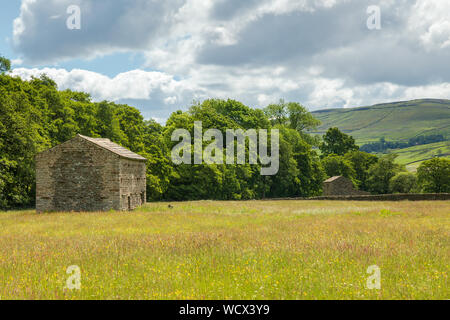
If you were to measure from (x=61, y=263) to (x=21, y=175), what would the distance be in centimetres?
2720

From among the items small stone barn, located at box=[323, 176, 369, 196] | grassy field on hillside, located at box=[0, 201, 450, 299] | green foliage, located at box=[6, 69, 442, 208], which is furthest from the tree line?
grassy field on hillside, located at box=[0, 201, 450, 299]

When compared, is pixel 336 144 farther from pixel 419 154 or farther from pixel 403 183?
pixel 419 154

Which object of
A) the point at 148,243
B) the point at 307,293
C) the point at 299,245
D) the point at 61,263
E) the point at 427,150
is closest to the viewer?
the point at 307,293

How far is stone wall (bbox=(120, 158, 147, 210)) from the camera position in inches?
1119

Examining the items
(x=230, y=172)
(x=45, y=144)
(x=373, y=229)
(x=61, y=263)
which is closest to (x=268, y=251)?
(x=61, y=263)

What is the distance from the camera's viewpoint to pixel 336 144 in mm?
92938

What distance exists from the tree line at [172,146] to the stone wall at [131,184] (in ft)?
27.2

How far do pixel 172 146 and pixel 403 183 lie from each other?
4450 cm

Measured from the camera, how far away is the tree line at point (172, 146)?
3238 centimetres

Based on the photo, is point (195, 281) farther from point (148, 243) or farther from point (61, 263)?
point (148, 243)

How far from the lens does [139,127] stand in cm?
4994

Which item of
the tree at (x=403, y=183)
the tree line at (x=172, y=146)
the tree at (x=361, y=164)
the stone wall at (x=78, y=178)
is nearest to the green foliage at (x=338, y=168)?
the tree line at (x=172, y=146)

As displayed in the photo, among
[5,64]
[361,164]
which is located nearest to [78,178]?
[5,64]

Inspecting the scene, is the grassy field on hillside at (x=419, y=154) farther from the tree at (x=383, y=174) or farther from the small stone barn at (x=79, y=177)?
the small stone barn at (x=79, y=177)
